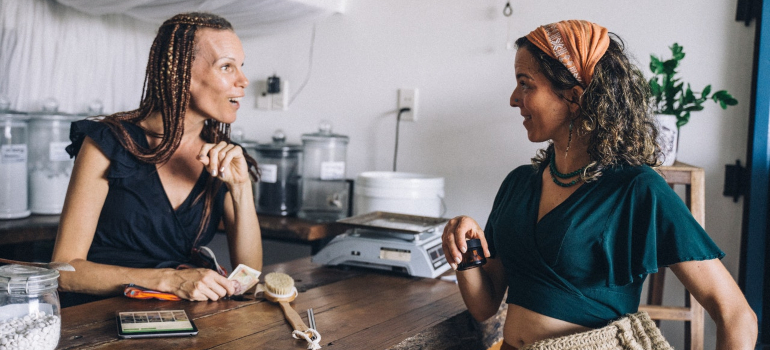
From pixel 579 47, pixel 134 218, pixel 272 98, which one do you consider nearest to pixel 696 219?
pixel 579 47

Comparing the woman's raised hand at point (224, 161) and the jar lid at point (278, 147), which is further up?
the jar lid at point (278, 147)

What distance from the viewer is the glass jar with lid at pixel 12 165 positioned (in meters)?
2.26

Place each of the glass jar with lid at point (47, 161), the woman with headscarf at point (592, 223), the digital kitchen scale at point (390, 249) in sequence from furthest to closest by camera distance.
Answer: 1. the glass jar with lid at point (47, 161)
2. the digital kitchen scale at point (390, 249)
3. the woman with headscarf at point (592, 223)

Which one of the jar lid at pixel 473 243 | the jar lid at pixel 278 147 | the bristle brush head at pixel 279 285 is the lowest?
the bristle brush head at pixel 279 285

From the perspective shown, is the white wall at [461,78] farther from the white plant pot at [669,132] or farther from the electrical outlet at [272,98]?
the white plant pot at [669,132]

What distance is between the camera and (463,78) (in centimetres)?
247

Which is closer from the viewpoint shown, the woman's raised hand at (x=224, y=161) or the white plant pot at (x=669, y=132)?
the woman's raised hand at (x=224, y=161)

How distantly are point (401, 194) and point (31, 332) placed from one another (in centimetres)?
→ 143

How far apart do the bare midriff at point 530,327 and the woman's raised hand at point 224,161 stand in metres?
0.78

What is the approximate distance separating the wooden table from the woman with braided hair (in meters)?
0.23

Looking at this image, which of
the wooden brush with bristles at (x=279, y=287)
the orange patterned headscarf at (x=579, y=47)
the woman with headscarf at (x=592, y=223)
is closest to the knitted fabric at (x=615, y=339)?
the woman with headscarf at (x=592, y=223)

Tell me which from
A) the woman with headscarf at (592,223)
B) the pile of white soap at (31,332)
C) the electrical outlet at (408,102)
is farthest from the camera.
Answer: the electrical outlet at (408,102)

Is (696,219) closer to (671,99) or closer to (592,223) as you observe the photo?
(671,99)

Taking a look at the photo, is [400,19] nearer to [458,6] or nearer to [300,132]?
[458,6]
